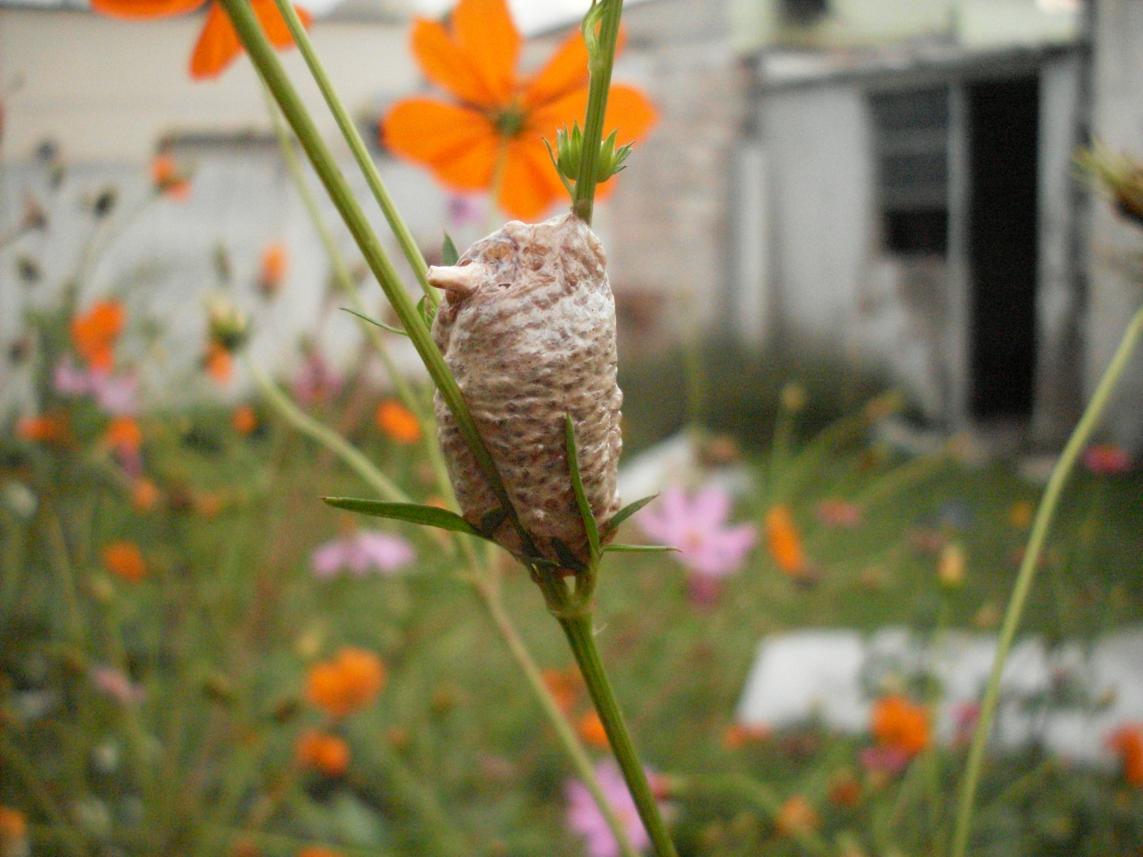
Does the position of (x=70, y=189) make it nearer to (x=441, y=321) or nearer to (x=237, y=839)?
(x=237, y=839)

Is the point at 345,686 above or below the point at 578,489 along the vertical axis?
below

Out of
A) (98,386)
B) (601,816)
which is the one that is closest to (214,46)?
(601,816)

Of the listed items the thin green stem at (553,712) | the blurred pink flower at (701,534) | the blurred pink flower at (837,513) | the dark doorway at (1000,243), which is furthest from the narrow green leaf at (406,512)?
the dark doorway at (1000,243)

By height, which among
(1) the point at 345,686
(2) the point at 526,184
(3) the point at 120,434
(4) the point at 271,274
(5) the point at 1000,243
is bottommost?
(5) the point at 1000,243

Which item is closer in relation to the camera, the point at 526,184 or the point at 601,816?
the point at 526,184

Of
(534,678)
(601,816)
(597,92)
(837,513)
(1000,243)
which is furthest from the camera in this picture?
(1000,243)

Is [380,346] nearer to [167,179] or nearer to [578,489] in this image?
Result: [578,489]

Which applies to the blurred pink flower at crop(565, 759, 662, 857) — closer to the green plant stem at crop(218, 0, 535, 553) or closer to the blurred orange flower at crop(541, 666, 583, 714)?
the blurred orange flower at crop(541, 666, 583, 714)
